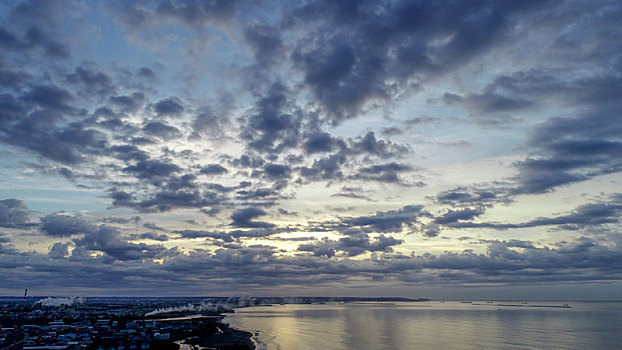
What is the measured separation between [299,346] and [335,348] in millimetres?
10846

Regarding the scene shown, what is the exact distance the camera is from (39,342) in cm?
11100

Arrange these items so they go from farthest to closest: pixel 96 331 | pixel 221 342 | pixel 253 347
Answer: pixel 96 331 < pixel 221 342 < pixel 253 347

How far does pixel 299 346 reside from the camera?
113 metres

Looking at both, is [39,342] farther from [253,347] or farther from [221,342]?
[253,347]

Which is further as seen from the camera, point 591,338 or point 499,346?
point 591,338

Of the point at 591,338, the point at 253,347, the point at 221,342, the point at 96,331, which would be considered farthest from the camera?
the point at 96,331

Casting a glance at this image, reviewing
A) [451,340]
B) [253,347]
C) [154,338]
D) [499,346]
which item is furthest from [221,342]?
[499,346]

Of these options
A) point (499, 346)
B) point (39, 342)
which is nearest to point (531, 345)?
point (499, 346)

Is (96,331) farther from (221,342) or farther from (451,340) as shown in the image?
(451,340)

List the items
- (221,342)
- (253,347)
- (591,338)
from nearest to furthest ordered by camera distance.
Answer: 1. (253,347)
2. (221,342)
3. (591,338)

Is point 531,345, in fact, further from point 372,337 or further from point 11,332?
point 11,332

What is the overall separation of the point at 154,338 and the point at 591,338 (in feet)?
448

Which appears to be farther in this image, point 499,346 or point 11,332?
point 11,332

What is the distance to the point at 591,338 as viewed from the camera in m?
128
